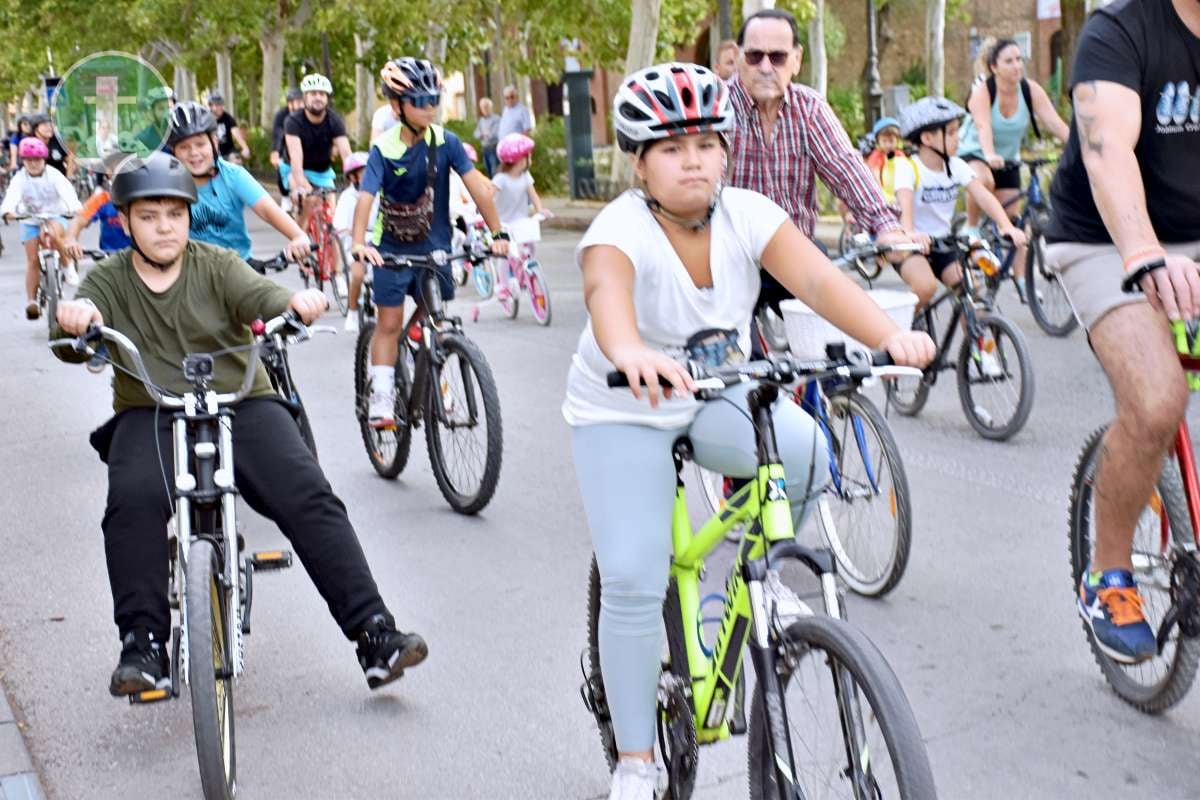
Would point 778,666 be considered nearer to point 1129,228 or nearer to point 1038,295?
point 1129,228

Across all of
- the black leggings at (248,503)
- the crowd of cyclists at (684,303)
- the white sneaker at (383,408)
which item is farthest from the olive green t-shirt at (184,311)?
the white sneaker at (383,408)

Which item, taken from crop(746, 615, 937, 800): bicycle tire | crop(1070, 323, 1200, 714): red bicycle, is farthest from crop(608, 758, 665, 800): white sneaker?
crop(1070, 323, 1200, 714): red bicycle

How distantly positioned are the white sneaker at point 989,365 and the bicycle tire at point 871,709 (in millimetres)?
5347

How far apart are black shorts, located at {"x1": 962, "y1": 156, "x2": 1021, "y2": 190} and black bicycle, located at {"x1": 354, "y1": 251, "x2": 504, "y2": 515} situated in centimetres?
546

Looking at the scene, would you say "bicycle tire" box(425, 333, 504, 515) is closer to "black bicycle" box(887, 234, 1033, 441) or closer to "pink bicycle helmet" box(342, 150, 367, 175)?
"black bicycle" box(887, 234, 1033, 441)

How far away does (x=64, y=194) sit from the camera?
16.0m

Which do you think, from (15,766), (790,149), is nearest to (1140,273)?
(790,149)

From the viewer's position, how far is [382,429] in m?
7.77

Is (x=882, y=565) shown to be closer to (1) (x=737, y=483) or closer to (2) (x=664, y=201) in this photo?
(1) (x=737, y=483)

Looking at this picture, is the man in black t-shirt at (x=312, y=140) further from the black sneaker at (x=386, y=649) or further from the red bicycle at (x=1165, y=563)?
the red bicycle at (x=1165, y=563)

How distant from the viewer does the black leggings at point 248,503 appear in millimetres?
4438

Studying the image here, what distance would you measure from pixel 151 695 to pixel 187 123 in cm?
330

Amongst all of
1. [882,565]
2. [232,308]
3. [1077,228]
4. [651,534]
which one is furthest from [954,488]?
[651,534]

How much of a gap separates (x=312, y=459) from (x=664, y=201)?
1743 millimetres
